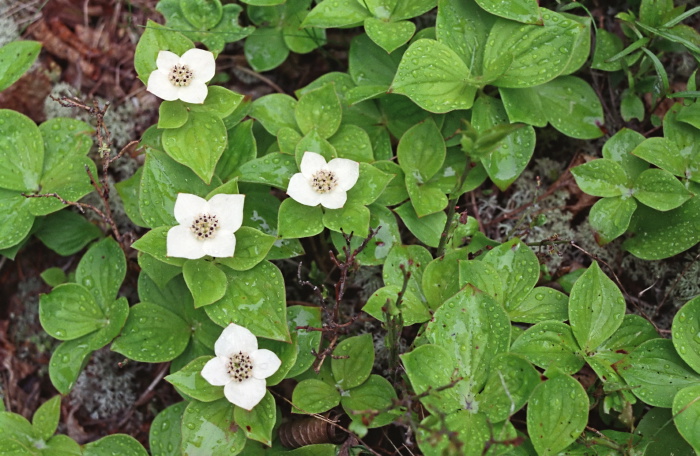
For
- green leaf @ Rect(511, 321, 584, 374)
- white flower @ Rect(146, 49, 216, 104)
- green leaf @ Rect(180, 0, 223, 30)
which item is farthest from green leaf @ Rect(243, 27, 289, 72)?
green leaf @ Rect(511, 321, 584, 374)

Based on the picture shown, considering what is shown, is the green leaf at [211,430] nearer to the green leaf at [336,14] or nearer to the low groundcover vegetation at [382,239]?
the low groundcover vegetation at [382,239]

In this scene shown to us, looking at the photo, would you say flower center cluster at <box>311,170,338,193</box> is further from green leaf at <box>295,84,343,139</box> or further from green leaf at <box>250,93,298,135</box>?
green leaf at <box>250,93,298,135</box>

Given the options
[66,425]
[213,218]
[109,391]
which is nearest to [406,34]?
[213,218]

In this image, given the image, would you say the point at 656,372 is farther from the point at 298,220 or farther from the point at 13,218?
the point at 13,218

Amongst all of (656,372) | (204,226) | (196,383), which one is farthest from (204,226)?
(656,372)

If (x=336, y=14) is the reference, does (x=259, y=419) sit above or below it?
below
